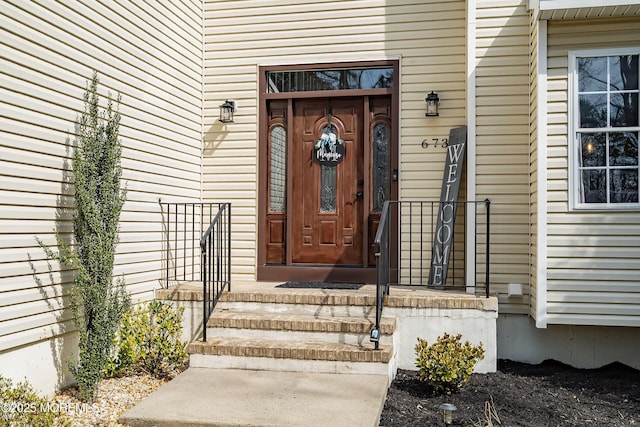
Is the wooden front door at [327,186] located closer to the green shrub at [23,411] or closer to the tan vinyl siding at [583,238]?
the tan vinyl siding at [583,238]

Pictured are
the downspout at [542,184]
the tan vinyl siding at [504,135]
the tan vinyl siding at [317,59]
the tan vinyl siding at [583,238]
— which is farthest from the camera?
the tan vinyl siding at [317,59]

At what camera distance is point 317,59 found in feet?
19.9

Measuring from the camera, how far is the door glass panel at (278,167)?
6.31 metres

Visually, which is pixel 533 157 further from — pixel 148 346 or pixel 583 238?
pixel 148 346

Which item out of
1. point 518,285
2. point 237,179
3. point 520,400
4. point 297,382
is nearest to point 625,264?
point 518,285

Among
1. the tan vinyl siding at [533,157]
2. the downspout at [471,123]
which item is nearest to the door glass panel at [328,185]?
the downspout at [471,123]

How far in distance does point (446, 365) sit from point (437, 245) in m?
1.88

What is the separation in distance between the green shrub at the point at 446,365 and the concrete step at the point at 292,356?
0.91 feet

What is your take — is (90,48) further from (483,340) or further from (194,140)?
(483,340)

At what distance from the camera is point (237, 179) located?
6.23 metres

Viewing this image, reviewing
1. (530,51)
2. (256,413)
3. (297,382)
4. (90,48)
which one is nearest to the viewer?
(256,413)

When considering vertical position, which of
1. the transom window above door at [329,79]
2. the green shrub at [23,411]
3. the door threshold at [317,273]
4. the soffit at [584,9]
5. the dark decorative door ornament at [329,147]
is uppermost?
the soffit at [584,9]

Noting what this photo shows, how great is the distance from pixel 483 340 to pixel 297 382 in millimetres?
1668

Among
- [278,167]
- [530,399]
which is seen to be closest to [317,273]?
[278,167]
